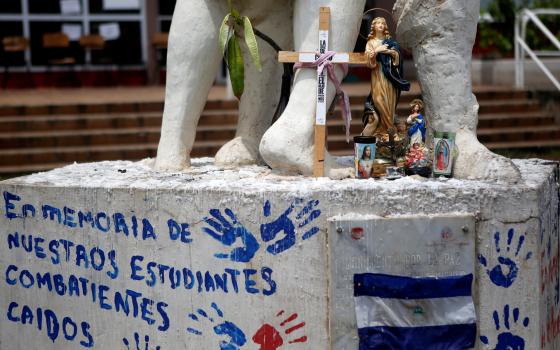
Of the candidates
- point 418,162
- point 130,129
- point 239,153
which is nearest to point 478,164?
point 418,162

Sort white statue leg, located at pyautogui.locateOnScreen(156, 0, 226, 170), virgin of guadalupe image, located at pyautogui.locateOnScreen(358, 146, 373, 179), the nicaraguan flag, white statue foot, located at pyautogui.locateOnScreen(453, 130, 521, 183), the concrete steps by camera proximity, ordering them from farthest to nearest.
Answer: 1. the concrete steps
2. white statue leg, located at pyautogui.locateOnScreen(156, 0, 226, 170)
3. virgin of guadalupe image, located at pyautogui.locateOnScreen(358, 146, 373, 179)
4. white statue foot, located at pyautogui.locateOnScreen(453, 130, 521, 183)
5. the nicaraguan flag

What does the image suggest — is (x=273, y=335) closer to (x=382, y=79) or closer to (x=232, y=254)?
(x=232, y=254)

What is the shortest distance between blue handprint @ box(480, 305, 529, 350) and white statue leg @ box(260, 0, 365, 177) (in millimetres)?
955

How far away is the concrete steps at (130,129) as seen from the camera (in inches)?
405

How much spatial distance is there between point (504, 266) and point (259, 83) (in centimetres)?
165

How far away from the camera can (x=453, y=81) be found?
4.25 meters

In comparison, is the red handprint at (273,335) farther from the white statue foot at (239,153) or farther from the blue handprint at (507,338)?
the white statue foot at (239,153)

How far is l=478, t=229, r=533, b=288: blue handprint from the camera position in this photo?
3754 millimetres

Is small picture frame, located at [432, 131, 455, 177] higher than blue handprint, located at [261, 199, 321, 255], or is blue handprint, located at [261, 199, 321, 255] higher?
small picture frame, located at [432, 131, 455, 177]

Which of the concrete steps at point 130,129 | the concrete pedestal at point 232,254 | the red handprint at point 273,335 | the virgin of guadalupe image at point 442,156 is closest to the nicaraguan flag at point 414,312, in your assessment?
the concrete pedestal at point 232,254

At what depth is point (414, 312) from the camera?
3736 mm

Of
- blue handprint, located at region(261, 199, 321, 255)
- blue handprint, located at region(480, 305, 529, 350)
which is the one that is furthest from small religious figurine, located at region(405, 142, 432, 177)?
blue handprint, located at region(480, 305, 529, 350)

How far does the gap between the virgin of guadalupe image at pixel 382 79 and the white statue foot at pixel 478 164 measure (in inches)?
13.8

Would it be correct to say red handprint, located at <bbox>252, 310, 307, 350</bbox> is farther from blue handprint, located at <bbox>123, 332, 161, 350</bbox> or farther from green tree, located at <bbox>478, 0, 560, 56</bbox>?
green tree, located at <bbox>478, 0, 560, 56</bbox>
